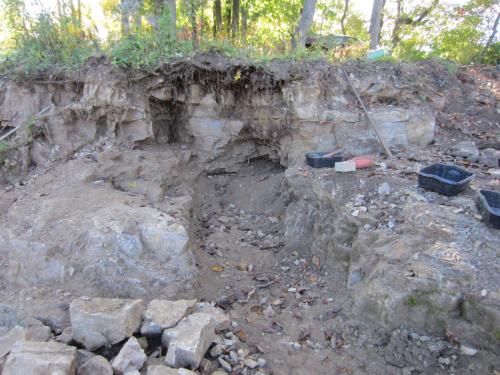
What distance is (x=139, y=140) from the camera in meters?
5.12

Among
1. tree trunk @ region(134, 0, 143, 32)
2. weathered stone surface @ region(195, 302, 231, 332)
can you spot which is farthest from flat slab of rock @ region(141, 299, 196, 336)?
tree trunk @ region(134, 0, 143, 32)

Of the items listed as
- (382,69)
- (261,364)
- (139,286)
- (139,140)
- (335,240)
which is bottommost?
(261,364)

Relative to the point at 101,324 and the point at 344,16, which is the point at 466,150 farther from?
the point at 344,16

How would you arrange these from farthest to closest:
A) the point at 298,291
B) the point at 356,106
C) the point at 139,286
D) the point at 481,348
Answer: the point at 356,106, the point at 298,291, the point at 139,286, the point at 481,348

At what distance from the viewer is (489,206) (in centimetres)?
296

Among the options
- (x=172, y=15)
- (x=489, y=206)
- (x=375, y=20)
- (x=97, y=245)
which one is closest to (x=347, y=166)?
(x=489, y=206)

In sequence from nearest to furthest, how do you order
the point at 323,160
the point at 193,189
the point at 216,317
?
the point at 216,317, the point at 323,160, the point at 193,189

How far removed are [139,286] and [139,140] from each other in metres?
2.64

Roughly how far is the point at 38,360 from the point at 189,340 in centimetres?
88

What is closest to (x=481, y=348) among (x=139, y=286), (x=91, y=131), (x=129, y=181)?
(x=139, y=286)

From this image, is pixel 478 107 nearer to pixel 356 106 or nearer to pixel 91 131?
pixel 356 106

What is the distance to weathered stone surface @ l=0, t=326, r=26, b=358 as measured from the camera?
223 centimetres

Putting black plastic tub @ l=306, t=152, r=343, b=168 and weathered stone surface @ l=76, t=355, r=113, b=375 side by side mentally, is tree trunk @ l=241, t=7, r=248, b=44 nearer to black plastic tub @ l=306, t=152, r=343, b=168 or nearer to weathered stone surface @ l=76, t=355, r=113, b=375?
black plastic tub @ l=306, t=152, r=343, b=168

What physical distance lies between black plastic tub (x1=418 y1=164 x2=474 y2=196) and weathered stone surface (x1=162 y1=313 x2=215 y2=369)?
2434 mm
